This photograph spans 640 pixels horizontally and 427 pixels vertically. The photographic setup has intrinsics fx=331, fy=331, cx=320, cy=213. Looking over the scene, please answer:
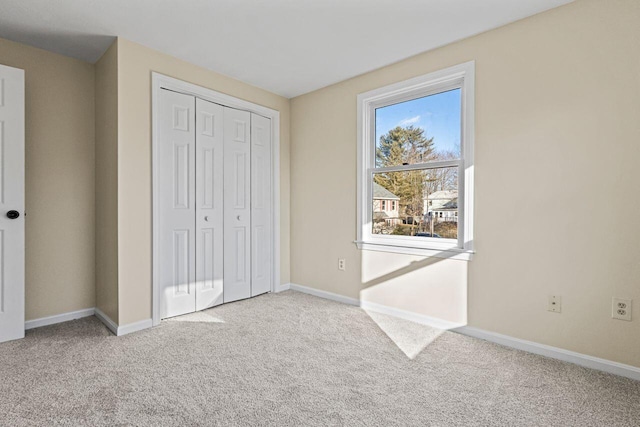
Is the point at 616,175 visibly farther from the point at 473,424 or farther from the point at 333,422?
the point at 333,422

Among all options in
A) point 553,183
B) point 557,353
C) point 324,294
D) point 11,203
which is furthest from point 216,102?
point 557,353

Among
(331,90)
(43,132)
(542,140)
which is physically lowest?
(542,140)

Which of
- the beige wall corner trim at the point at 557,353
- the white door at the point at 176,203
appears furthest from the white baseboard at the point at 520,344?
the white door at the point at 176,203

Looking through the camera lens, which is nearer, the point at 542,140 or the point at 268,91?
the point at 542,140

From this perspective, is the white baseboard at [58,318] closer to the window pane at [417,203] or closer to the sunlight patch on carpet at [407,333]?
the sunlight patch on carpet at [407,333]

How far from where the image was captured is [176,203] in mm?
3023

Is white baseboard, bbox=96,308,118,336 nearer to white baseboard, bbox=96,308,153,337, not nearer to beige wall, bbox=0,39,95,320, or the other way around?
white baseboard, bbox=96,308,153,337

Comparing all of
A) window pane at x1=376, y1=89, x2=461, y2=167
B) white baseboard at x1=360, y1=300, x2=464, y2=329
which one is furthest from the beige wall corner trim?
window pane at x1=376, y1=89, x2=461, y2=167

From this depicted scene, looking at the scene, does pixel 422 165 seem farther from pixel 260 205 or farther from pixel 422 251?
pixel 260 205

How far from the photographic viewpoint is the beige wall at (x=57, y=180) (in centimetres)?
277

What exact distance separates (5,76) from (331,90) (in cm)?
273

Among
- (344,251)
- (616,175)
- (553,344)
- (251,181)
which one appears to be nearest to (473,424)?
(553,344)

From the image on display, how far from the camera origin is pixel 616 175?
6.63ft

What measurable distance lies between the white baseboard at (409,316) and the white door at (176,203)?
5.62 ft
